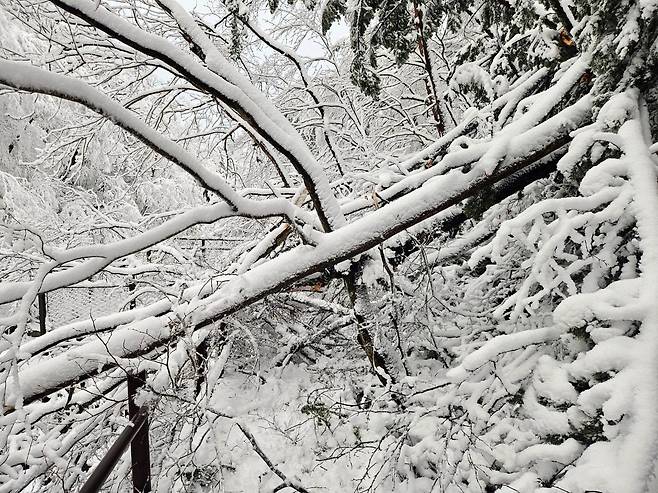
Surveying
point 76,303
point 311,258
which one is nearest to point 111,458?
point 311,258

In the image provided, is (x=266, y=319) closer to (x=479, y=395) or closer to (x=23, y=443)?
(x=23, y=443)

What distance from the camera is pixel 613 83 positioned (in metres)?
1.83

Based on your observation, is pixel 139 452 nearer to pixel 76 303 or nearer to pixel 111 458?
pixel 111 458

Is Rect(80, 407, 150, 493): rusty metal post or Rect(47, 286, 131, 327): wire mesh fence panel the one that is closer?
Rect(80, 407, 150, 493): rusty metal post

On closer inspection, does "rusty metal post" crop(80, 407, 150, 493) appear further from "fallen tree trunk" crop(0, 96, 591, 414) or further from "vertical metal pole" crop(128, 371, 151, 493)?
"fallen tree trunk" crop(0, 96, 591, 414)

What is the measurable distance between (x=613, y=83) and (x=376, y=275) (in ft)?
5.02

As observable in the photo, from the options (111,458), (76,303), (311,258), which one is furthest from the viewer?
(76,303)

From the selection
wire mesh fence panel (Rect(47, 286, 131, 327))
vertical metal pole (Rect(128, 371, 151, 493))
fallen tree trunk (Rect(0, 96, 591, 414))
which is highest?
wire mesh fence panel (Rect(47, 286, 131, 327))

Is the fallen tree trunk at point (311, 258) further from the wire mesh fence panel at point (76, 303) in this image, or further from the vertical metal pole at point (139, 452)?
the wire mesh fence panel at point (76, 303)

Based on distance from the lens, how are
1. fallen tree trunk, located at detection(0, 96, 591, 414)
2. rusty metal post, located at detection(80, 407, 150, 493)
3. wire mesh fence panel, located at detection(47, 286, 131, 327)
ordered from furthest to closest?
wire mesh fence panel, located at detection(47, 286, 131, 327)
fallen tree trunk, located at detection(0, 96, 591, 414)
rusty metal post, located at detection(80, 407, 150, 493)

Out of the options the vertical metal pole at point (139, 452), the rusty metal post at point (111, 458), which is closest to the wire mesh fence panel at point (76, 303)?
the vertical metal pole at point (139, 452)

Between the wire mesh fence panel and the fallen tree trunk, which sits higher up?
the wire mesh fence panel

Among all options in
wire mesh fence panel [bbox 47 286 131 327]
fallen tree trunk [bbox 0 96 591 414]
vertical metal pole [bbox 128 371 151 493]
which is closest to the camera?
fallen tree trunk [bbox 0 96 591 414]

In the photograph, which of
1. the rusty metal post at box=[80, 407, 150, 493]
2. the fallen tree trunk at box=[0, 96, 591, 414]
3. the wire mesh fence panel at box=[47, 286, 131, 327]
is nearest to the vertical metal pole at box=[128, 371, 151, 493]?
the rusty metal post at box=[80, 407, 150, 493]
